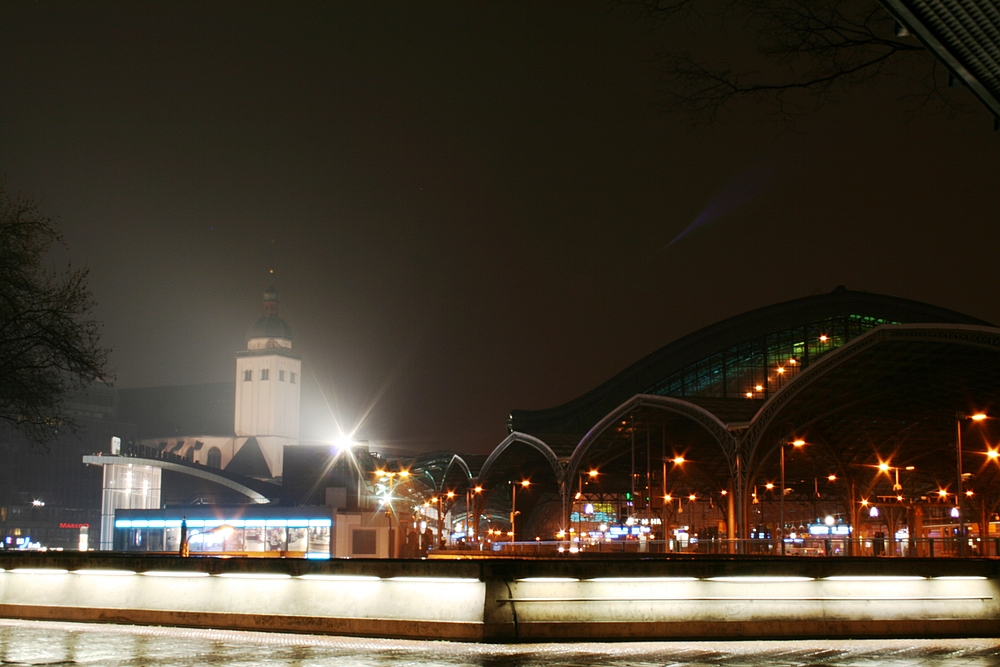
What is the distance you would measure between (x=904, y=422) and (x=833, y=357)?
818 inches

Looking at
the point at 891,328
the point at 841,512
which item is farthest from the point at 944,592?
the point at 841,512

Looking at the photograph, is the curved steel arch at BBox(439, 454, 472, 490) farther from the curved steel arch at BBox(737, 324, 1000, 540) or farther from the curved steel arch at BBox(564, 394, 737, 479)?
the curved steel arch at BBox(737, 324, 1000, 540)

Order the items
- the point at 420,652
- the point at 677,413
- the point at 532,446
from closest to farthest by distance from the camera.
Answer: the point at 420,652 < the point at 677,413 < the point at 532,446

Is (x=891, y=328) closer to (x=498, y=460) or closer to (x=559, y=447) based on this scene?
(x=559, y=447)

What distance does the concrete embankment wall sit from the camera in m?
15.7

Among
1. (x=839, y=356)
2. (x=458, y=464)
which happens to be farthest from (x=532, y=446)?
(x=839, y=356)

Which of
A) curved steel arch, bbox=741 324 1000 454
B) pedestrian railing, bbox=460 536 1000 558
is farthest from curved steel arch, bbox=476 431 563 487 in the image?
curved steel arch, bbox=741 324 1000 454

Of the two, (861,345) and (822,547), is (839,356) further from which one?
(822,547)

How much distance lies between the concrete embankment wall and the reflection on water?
0.47 metres

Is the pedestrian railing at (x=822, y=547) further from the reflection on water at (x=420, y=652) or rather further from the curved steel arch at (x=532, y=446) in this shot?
the reflection on water at (x=420, y=652)

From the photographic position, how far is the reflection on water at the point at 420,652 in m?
13.2

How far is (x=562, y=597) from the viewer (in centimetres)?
1584

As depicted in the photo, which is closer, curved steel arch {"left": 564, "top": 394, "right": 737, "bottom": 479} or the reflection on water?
the reflection on water

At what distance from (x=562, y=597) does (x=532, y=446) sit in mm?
72009
